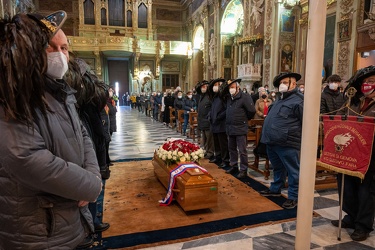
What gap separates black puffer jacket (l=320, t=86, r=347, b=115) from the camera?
5.00m

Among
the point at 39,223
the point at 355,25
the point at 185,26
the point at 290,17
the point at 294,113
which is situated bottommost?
the point at 39,223

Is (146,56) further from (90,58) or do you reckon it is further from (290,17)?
(290,17)

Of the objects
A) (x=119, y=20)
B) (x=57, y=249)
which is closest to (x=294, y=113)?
(x=57, y=249)

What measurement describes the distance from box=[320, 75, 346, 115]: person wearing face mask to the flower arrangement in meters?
2.89

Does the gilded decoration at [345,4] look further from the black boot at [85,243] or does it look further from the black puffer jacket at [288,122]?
the black boot at [85,243]

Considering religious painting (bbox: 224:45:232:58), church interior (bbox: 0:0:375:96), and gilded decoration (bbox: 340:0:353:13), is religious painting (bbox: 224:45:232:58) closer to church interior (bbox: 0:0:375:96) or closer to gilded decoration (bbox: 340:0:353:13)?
church interior (bbox: 0:0:375:96)

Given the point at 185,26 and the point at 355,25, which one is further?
the point at 185,26

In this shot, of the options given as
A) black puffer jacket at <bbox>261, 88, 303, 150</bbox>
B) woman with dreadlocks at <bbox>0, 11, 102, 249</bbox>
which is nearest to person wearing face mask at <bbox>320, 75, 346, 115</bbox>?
black puffer jacket at <bbox>261, 88, 303, 150</bbox>

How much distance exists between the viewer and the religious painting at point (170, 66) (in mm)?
25125

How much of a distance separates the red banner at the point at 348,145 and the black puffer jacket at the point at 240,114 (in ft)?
5.89

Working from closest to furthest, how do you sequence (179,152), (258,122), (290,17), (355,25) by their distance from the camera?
(179,152) < (258,122) < (355,25) < (290,17)

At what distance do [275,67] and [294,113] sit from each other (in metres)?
8.75

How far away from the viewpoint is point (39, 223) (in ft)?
3.73

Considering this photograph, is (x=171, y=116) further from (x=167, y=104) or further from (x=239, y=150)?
(x=239, y=150)
